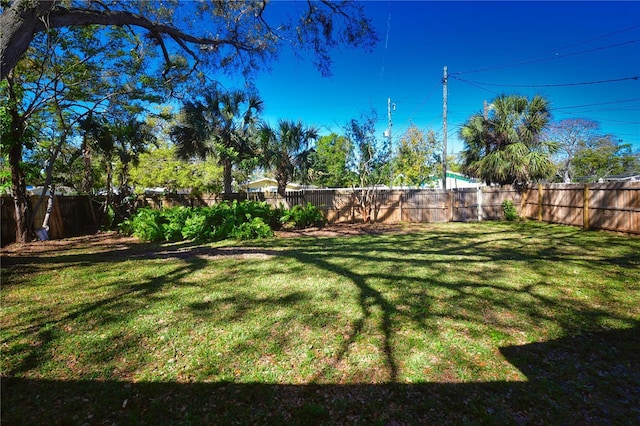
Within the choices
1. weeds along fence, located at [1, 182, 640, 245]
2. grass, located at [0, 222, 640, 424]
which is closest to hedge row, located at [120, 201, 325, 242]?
grass, located at [0, 222, 640, 424]

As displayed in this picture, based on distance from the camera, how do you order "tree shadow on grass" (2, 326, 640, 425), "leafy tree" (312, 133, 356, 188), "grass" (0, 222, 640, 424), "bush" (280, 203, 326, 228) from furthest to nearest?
"leafy tree" (312, 133, 356, 188) → "bush" (280, 203, 326, 228) → "grass" (0, 222, 640, 424) → "tree shadow on grass" (2, 326, 640, 425)

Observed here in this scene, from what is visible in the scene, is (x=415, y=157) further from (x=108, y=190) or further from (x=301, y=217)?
(x=108, y=190)

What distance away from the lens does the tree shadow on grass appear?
2008 millimetres

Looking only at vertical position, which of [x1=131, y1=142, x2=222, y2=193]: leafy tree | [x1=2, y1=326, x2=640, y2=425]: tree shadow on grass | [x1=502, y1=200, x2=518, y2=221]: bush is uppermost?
[x1=131, y1=142, x2=222, y2=193]: leafy tree

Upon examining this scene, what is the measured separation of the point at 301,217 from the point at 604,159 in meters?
33.2

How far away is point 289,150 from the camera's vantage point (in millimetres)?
15172

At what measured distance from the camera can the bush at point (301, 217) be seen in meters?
12.0

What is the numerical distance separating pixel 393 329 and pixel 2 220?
11.8 m

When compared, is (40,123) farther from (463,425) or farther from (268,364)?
(463,425)

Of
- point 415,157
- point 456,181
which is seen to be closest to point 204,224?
point 415,157

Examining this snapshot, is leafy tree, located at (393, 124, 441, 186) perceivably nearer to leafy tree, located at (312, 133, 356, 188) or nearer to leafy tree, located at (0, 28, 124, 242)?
leafy tree, located at (312, 133, 356, 188)

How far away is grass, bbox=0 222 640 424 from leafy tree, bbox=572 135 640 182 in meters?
32.0

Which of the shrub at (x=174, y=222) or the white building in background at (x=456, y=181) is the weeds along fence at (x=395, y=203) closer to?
the shrub at (x=174, y=222)

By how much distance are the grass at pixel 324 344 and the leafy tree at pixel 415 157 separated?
17359mm
